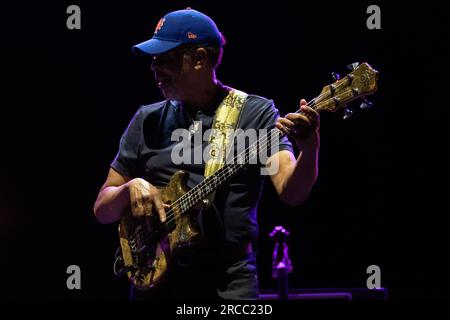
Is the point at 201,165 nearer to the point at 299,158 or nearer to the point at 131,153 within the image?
the point at 131,153

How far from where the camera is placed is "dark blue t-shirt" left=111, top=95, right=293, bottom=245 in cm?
258

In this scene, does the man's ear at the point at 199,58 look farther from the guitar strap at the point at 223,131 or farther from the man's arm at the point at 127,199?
the man's arm at the point at 127,199

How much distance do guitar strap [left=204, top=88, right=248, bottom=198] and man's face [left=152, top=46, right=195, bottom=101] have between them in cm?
19

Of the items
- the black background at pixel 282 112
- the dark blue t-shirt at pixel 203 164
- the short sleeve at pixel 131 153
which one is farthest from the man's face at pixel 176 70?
the black background at pixel 282 112

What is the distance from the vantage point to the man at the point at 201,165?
2.53 m

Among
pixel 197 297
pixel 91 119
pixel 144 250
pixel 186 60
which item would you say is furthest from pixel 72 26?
pixel 197 297

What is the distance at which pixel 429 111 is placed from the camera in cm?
484

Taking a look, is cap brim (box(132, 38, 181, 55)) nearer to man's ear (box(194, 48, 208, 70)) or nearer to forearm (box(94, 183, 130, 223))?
man's ear (box(194, 48, 208, 70))

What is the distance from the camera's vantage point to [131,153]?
9.52 ft

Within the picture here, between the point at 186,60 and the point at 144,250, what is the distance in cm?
87

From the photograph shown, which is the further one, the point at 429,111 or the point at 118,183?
the point at 429,111

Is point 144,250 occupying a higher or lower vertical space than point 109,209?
lower

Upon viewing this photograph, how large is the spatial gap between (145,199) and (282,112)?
239cm
